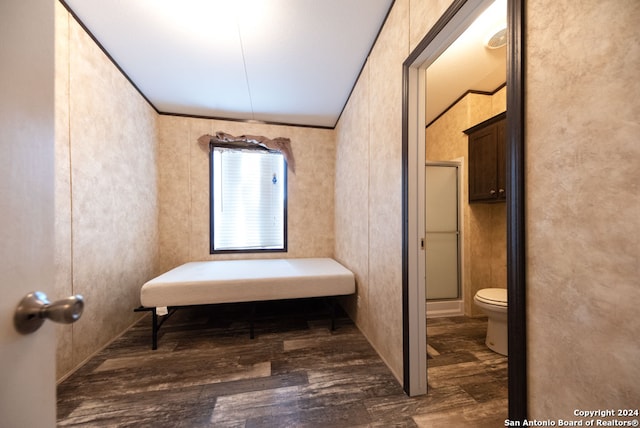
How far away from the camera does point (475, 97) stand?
254cm

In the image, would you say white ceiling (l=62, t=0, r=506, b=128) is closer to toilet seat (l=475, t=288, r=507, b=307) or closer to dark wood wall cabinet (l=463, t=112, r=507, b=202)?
dark wood wall cabinet (l=463, t=112, r=507, b=202)

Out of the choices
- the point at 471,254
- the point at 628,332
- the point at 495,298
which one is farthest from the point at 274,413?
the point at 471,254

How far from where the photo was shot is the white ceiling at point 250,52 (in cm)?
160

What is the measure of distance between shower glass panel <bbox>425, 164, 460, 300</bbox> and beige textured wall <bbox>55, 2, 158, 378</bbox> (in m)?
3.21

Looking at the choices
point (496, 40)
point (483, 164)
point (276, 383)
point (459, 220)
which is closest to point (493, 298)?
point (459, 220)

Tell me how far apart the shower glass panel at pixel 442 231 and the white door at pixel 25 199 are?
2.82 metres

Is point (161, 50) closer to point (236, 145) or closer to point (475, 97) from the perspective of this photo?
point (236, 145)

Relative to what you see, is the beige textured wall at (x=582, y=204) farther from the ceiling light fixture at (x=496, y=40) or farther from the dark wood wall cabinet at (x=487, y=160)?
the dark wood wall cabinet at (x=487, y=160)

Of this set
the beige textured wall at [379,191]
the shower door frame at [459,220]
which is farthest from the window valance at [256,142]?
the shower door frame at [459,220]

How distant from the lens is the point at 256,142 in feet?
10.5

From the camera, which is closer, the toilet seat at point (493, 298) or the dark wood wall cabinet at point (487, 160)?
the toilet seat at point (493, 298)

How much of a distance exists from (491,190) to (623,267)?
2.00 m

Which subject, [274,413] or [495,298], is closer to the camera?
[274,413]

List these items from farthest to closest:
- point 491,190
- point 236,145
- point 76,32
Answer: point 236,145
point 491,190
point 76,32
